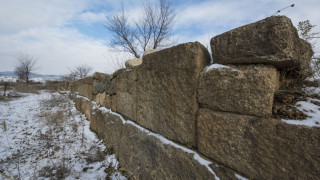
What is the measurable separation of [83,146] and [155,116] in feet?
6.81

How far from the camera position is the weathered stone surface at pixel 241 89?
3.05 ft

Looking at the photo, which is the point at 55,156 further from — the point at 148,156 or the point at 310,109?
the point at 310,109

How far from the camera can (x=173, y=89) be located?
1.43 meters

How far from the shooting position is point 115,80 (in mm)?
2758

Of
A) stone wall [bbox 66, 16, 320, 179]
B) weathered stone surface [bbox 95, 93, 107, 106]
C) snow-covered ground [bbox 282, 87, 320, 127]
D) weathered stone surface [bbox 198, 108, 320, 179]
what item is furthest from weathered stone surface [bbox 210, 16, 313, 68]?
weathered stone surface [bbox 95, 93, 107, 106]

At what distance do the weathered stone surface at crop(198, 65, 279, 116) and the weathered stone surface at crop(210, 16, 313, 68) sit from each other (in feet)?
0.20

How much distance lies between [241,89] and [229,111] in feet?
0.55

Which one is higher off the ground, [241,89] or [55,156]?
[241,89]

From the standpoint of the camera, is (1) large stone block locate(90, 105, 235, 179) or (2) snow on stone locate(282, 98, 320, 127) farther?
(1) large stone block locate(90, 105, 235, 179)

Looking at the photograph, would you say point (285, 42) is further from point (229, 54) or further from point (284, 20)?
point (229, 54)

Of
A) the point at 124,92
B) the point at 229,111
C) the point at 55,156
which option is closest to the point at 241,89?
the point at 229,111

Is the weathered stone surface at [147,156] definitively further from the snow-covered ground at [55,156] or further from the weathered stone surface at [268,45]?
the weathered stone surface at [268,45]

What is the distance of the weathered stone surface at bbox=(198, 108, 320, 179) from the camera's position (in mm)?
773

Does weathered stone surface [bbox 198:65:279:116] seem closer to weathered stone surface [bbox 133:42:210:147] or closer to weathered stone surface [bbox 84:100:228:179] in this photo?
weathered stone surface [bbox 133:42:210:147]
